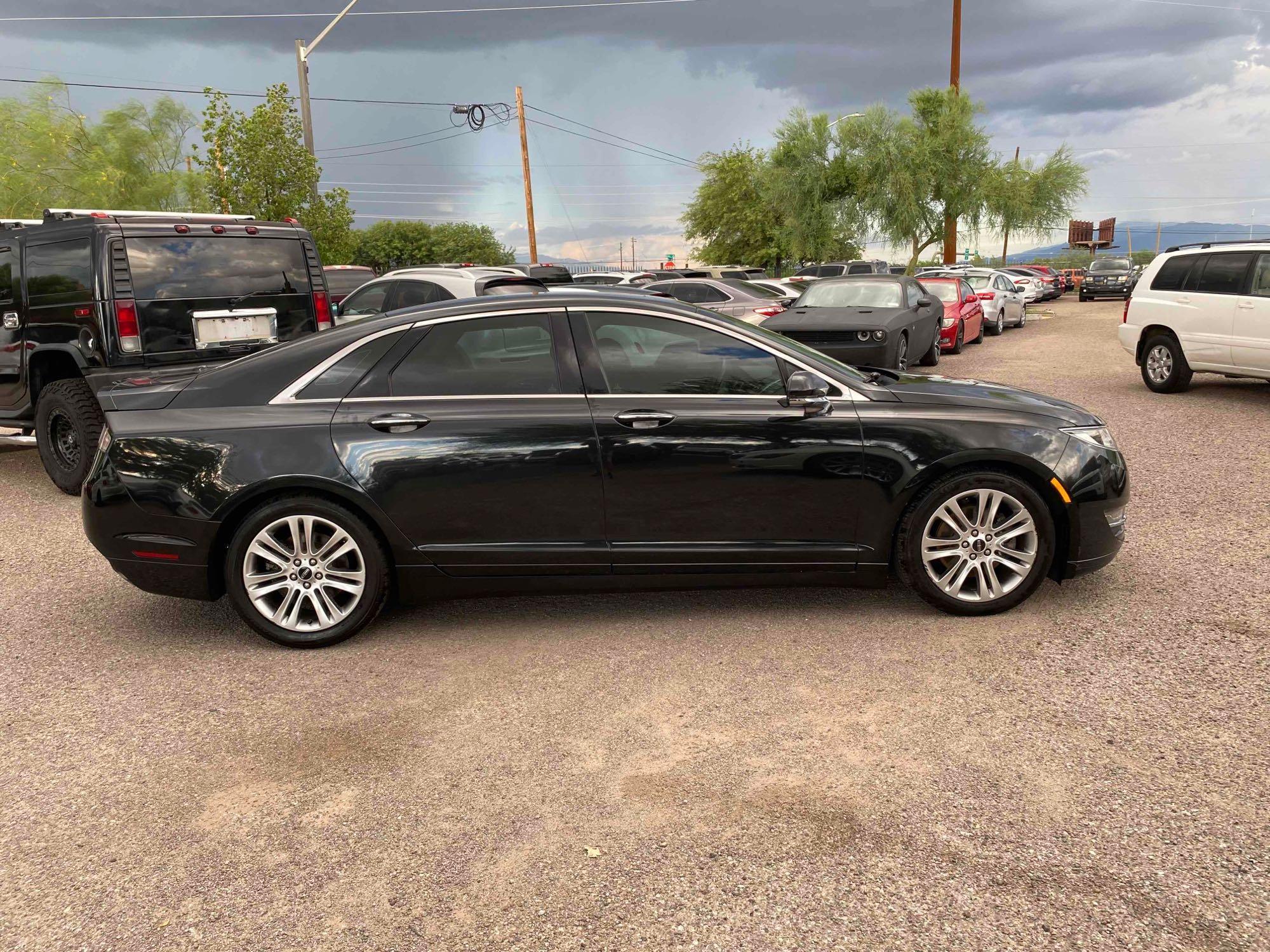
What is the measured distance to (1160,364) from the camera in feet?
41.9

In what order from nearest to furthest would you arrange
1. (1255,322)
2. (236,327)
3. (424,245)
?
(236,327)
(1255,322)
(424,245)

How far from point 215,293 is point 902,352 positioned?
875 cm

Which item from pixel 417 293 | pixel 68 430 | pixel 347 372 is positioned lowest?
pixel 68 430

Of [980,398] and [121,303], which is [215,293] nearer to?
[121,303]

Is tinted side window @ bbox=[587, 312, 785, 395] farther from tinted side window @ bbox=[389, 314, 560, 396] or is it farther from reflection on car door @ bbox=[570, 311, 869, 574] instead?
tinted side window @ bbox=[389, 314, 560, 396]

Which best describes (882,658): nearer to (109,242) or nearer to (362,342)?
(362,342)

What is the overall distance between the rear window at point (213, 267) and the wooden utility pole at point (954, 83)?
34563mm

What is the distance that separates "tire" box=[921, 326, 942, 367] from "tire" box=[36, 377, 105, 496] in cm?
1142

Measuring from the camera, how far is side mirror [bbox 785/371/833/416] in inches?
188

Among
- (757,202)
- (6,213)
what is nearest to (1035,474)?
(6,213)

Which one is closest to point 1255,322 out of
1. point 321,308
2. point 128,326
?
point 321,308

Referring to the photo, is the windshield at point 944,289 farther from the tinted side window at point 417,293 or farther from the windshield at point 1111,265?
the windshield at point 1111,265

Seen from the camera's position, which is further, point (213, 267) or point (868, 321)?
point (868, 321)

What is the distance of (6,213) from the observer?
34.6m
